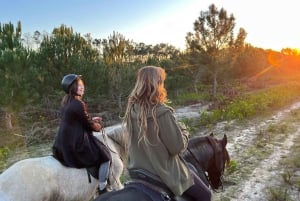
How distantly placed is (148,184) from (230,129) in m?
A: 10.1

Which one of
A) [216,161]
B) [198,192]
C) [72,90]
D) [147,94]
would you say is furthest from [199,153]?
[72,90]

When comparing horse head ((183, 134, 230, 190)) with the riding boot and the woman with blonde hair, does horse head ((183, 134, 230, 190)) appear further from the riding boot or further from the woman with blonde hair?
the riding boot

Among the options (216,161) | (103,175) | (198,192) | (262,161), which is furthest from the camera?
(262,161)

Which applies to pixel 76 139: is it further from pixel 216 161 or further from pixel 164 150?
pixel 164 150

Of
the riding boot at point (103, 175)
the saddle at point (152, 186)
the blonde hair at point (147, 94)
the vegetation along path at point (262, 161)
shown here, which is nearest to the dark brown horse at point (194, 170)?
the saddle at point (152, 186)

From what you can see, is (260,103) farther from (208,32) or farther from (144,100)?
(144,100)

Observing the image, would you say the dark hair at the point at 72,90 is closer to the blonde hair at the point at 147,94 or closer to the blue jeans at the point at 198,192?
the blonde hair at the point at 147,94

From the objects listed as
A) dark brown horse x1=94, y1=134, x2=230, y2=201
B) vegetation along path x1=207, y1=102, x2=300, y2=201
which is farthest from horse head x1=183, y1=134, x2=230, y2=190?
vegetation along path x1=207, y1=102, x2=300, y2=201

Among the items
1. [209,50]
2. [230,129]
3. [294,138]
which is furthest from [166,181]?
[209,50]

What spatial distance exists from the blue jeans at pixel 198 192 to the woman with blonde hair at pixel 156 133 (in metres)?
0.10

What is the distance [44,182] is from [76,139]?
2.04 ft

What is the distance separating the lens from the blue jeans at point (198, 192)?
2627 millimetres

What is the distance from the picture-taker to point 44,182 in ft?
12.9

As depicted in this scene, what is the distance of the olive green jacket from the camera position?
2373 mm
